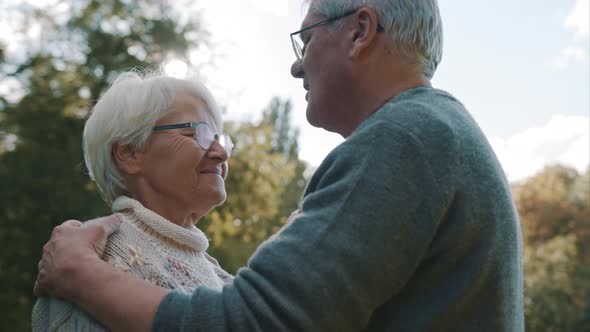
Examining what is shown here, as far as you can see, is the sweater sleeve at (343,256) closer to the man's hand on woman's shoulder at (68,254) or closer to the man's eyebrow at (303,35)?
the man's hand on woman's shoulder at (68,254)

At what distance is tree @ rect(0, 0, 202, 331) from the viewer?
13570mm

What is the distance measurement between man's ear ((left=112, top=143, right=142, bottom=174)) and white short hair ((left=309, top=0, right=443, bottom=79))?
3.36 feet

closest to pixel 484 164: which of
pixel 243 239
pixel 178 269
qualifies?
pixel 178 269

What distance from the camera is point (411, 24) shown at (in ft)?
6.08

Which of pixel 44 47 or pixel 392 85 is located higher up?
pixel 392 85

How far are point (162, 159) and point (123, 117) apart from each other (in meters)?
0.22

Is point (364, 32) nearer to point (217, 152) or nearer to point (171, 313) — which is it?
point (217, 152)

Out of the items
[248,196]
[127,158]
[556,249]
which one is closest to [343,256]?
[127,158]

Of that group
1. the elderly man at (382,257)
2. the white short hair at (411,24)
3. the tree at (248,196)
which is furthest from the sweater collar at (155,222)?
the tree at (248,196)

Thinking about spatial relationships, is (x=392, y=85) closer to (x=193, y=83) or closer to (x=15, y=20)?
(x=193, y=83)

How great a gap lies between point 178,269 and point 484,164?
45.6 inches

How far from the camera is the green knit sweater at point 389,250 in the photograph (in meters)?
Answer: 1.30

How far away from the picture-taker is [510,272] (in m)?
1.49

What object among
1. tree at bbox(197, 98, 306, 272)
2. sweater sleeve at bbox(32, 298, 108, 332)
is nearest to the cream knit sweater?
sweater sleeve at bbox(32, 298, 108, 332)
